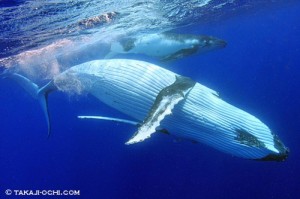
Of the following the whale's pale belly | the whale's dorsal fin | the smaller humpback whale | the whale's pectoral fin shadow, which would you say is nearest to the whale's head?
the smaller humpback whale

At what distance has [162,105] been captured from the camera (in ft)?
11.1

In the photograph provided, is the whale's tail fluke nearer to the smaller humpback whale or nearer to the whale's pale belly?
the whale's pale belly

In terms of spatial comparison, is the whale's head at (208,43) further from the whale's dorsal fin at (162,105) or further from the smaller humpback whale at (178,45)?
the whale's dorsal fin at (162,105)

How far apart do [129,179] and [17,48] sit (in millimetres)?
15905

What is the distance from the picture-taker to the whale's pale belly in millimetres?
Answer: 3390

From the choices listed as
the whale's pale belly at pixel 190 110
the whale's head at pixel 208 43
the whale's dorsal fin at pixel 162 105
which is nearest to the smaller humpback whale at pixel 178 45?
the whale's head at pixel 208 43

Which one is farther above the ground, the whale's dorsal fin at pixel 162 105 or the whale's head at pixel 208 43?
the whale's dorsal fin at pixel 162 105

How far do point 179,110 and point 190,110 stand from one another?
0.14 meters

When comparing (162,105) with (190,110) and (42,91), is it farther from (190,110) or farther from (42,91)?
(42,91)

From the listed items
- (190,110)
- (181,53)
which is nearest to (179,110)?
(190,110)

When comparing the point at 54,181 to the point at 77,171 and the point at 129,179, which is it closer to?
the point at 77,171

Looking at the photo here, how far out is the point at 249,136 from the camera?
11.0ft

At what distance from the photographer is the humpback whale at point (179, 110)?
3311mm

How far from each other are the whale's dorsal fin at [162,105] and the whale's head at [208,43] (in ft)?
26.0
